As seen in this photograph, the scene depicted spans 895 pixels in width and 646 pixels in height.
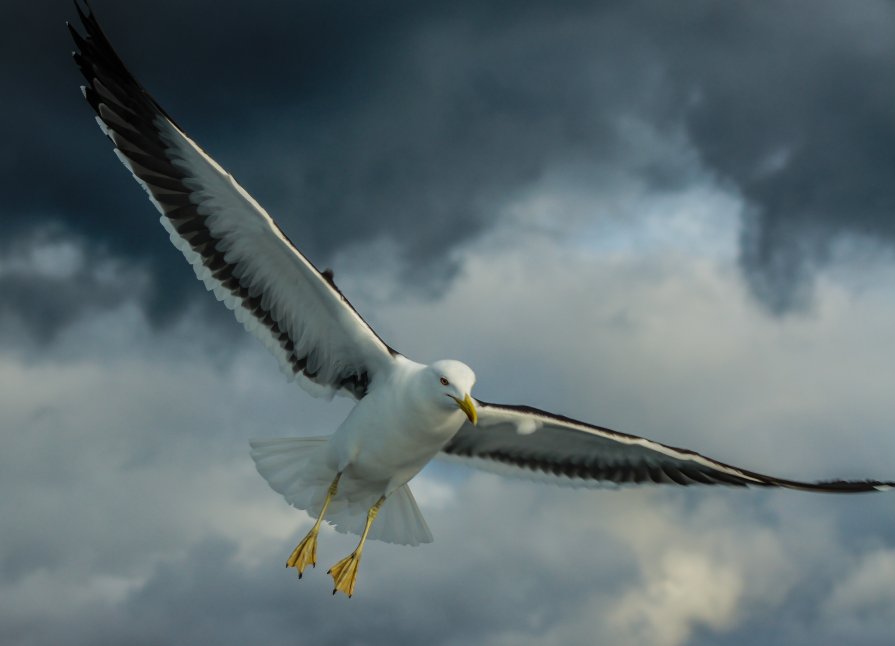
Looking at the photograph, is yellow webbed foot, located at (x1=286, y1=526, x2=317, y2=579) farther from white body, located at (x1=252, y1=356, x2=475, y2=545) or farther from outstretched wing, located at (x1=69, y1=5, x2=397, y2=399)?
outstretched wing, located at (x1=69, y1=5, x2=397, y2=399)


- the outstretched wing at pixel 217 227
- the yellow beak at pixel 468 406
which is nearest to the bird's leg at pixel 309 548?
the outstretched wing at pixel 217 227

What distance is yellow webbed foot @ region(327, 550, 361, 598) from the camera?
15.0 meters

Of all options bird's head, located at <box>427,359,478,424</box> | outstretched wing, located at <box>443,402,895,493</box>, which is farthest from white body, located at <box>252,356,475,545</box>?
outstretched wing, located at <box>443,402,895,493</box>

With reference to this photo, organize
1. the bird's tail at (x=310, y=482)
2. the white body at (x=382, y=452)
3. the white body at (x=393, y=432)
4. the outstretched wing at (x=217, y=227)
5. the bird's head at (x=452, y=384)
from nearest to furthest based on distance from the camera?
the bird's head at (x=452, y=384), the white body at (x=382, y=452), the white body at (x=393, y=432), the outstretched wing at (x=217, y=227), the bird's tail at (x=310, y=482)

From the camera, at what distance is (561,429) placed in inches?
616

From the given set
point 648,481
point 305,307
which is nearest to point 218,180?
point 305,307

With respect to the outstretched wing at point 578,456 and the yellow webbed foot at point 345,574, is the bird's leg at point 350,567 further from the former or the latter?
the outstretched wing at point 578,456

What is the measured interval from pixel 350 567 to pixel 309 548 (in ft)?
2.21

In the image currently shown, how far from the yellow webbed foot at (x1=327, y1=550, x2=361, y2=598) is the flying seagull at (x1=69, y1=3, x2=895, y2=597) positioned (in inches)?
0.6

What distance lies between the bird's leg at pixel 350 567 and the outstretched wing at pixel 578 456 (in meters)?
1.57

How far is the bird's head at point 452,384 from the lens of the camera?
1346 cm

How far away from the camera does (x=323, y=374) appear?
51.6 feet

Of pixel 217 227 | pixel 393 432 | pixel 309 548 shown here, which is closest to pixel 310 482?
pixel 309 548

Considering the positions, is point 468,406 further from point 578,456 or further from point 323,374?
point 578,456
